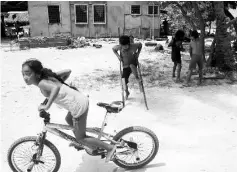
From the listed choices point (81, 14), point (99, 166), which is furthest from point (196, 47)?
point (81, 14)

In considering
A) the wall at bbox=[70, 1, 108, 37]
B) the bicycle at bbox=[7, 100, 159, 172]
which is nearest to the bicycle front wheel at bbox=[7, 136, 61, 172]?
the bicycle at bbox=[7, 100, 159, 172]

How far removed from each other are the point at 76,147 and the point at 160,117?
2.90m

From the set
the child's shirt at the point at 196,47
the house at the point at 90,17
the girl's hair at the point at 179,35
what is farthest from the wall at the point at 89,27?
the child's shirt at the point at 196,47

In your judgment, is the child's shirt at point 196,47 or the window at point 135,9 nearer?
the child's shirt at point 196,47

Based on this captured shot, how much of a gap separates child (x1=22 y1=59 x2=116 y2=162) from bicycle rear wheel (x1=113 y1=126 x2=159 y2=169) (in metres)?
0.45

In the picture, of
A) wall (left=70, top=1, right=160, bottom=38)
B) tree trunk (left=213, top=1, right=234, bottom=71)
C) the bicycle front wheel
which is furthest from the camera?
wall (left=70, top=1, right=160, bottom=38)

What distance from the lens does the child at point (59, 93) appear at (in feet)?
11.2

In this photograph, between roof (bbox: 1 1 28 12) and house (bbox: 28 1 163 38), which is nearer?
house (bbox: 28 1 163 38)

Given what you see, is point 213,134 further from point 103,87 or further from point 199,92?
point 103,87

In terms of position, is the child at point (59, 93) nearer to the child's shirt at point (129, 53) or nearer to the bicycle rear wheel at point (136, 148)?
the bicycle rear wheel at point (136, 148)

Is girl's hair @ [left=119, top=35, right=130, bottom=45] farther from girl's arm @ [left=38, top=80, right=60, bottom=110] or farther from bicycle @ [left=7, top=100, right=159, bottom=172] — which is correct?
girl's arm @ [left=38, top=80, right=60, bottom=110]

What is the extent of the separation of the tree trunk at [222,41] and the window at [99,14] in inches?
627

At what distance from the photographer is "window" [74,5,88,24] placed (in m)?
24.9

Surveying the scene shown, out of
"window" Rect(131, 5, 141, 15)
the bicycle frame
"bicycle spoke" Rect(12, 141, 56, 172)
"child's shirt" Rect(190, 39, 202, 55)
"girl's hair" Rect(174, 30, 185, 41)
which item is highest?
"window" Rect(131, 5, 141, 15)
